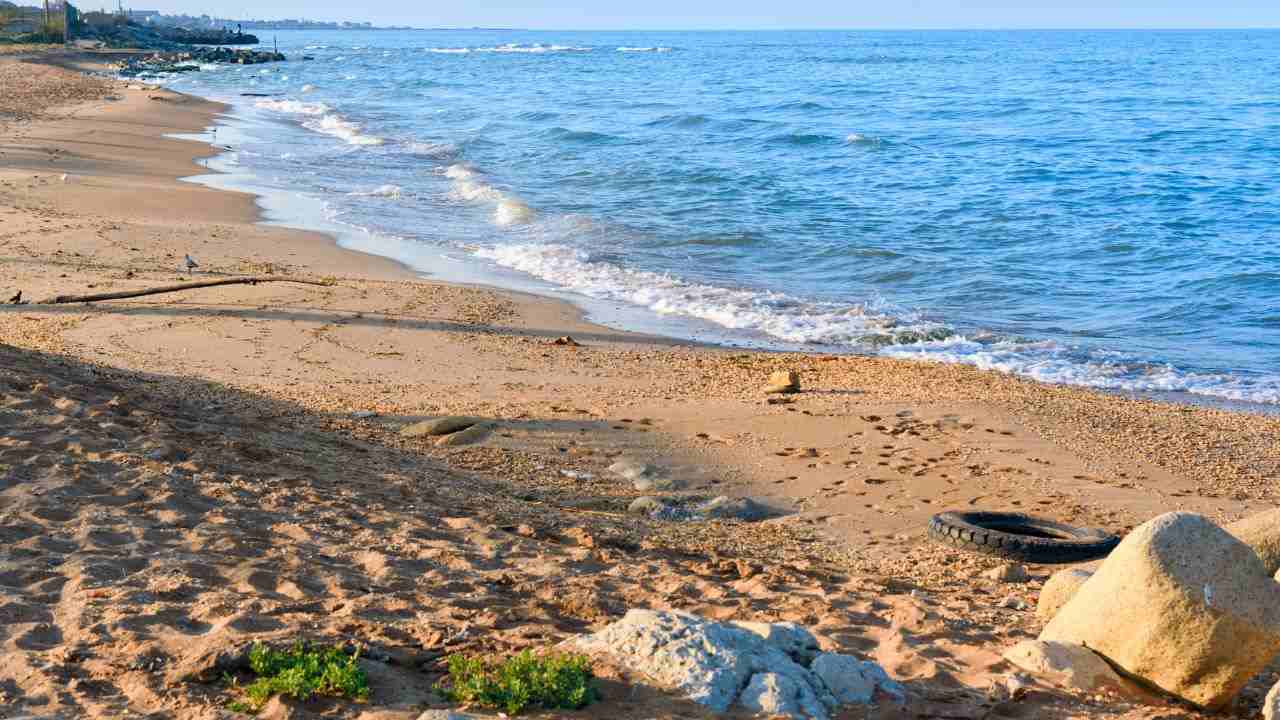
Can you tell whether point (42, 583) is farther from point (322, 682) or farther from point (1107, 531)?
point (1107, 531)

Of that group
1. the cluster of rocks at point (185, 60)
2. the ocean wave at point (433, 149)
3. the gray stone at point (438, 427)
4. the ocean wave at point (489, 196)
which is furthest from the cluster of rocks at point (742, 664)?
the cluster of rocks at point (185, 60)

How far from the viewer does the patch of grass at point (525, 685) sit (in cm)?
388

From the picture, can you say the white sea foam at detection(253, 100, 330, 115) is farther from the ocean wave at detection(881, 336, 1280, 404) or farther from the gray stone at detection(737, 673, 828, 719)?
the gray stone at detection(737, 673, 828, 719)

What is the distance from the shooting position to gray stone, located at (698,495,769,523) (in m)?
7.23

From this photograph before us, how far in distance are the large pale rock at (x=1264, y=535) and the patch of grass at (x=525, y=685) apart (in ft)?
11.1

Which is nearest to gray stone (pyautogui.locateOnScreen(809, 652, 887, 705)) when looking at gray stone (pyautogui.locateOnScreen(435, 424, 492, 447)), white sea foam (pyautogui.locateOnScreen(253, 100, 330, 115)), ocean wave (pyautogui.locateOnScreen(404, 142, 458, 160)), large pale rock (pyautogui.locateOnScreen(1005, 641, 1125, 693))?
large pale rock (pyautogui.locateOnScreen(1005, 641, 1125, 693))

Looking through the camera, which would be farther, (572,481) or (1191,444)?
(1191,444)

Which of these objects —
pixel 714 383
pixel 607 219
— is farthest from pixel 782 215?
pixel 714 383

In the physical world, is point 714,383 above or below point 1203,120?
below

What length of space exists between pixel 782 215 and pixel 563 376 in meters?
11.8

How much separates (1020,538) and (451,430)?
406 centimetres

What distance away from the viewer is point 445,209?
70.2 ft

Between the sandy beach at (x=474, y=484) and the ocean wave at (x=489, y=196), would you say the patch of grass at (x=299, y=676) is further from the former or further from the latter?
the ocean wave at (x=489, y=196)

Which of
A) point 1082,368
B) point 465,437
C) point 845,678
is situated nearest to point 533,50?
point 1082,368
